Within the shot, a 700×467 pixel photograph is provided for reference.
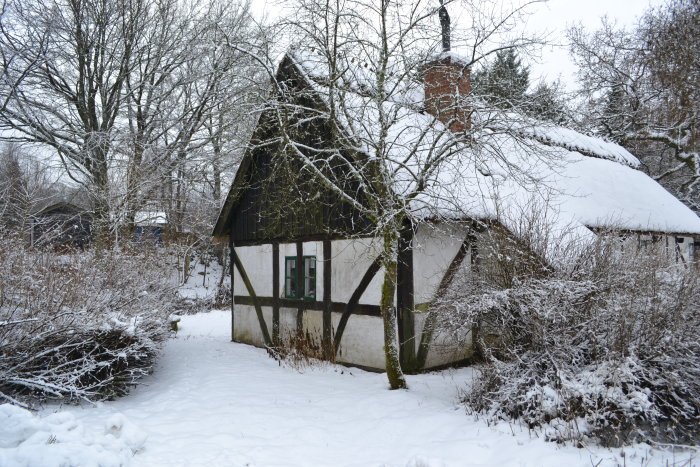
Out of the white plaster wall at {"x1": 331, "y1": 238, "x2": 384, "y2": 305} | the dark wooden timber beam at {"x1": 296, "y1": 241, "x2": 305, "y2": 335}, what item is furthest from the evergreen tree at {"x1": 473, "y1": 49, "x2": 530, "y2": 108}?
the dark wooden timber beam at {"x1": 296, "y1": 241, "x2": 305, "y2": 335}

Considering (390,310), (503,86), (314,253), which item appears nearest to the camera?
(390,310)

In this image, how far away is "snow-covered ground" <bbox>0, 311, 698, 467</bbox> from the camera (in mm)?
4379

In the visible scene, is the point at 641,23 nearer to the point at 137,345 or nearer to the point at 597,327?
the point at 597,327

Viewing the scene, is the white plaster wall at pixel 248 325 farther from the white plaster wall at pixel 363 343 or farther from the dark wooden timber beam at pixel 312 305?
the white plaster wall at pixel 363 343

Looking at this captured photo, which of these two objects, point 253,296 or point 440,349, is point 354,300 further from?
point 253,296

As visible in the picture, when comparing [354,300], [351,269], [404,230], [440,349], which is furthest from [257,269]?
[440,349]

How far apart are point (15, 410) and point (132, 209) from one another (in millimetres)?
10881

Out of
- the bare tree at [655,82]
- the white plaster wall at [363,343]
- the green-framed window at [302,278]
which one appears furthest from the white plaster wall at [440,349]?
the bare tree at [655,82]

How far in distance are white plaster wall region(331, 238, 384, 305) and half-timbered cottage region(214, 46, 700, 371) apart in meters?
0.02

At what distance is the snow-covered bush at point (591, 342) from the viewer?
471 centimetres

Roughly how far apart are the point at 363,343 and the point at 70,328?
458 centimetres

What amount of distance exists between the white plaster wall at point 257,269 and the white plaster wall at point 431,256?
421 cm

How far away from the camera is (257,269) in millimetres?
11609

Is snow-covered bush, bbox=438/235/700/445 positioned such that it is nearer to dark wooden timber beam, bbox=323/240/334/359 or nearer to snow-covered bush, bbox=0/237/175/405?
dark wooden timber beam, bbox=323/240/334/359
